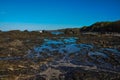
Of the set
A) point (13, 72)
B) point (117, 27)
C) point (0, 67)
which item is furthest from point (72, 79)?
point (117, 27)

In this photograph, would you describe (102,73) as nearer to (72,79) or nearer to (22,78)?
(72,79)

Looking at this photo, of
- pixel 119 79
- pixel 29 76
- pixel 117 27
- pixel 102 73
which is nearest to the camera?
pixel 119 79

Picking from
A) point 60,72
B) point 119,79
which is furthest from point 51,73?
point 119,79

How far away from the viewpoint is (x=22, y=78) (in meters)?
14.9

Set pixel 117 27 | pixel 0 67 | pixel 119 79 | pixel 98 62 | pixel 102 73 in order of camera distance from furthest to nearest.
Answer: pixel 117 27 < pixel 98 62 < pixel 0 67 < pixel 102 73 < pixel 119 79

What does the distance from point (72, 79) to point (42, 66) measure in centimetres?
532

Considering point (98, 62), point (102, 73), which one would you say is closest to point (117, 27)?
point (98, 62)

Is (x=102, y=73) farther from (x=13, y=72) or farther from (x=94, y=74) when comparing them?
(x=13, y=72)

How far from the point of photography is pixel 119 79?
14469mm

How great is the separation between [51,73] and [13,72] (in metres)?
3.12

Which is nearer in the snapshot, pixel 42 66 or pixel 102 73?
pixel 102 73

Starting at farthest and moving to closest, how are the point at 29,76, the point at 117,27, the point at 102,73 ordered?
1. the point at 117,27
2. the point at 102,73
3. the point at 29,76

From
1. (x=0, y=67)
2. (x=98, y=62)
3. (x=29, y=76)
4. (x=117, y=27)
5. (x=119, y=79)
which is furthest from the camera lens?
(x=117, y=27)

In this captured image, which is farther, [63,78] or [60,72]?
[60,72]
